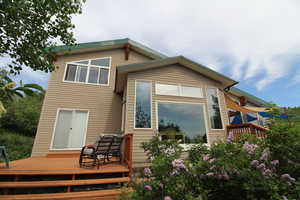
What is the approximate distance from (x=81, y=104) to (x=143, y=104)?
4.17 meters

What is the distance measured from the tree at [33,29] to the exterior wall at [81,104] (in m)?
3.44

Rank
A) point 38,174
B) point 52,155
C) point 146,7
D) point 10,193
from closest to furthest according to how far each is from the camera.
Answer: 1. point 10,193
2. point 38,174
3. point 52,155
4. point 146,7

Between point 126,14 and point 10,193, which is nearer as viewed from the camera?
point 10,193

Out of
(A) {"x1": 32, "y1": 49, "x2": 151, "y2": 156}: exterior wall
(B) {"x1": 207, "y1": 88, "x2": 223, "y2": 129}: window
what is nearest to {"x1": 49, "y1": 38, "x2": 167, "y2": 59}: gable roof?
(A) {"x1": 32, "y1": 49, "x2": 151, "y2": 156}: exterior wall

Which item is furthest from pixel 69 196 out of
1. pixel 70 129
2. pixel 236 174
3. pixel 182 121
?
pixel 70 129

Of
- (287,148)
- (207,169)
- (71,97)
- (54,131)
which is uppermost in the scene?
(71,97)

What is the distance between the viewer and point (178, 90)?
589 cm

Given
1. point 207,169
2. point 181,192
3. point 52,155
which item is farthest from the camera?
point 52,155

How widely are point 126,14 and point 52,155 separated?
8.37 metres

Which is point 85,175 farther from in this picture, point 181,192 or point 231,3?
point 231,3

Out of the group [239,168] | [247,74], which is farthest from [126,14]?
[247,74]

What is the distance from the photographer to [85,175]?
12.0 feet

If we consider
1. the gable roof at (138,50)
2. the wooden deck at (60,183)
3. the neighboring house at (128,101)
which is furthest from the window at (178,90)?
the wooden deck at (60,183)

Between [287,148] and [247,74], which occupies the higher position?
[247,74]
